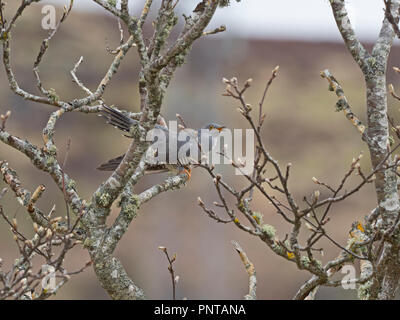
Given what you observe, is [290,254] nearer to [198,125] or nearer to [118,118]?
[118,118]

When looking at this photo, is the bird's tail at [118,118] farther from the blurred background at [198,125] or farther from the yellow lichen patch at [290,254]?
the blurred background at [198,125]

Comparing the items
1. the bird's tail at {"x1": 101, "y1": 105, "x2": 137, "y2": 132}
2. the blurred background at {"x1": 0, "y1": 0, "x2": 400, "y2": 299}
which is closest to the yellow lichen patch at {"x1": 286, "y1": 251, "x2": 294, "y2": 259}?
the bird's tail at {"x1": 101, "y1": 105, "x2": 137, "y2": 132}

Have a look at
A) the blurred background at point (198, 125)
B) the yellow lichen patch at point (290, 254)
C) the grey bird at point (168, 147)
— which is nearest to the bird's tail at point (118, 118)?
the grey bird at point (168, 147)

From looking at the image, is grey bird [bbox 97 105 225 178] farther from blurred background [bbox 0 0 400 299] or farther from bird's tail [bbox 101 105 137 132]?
blurred background [bbox 0 0 400 299]

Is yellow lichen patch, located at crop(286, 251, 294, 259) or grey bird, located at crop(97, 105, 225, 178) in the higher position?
grey bird, located at crop(97, 105, 225, 178)

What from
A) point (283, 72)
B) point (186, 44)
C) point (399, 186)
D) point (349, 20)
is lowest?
point (399, 186)

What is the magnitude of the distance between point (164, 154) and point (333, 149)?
570 inches

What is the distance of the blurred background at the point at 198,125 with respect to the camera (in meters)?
15.6

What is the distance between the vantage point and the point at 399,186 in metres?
3.66

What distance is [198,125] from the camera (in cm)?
1462

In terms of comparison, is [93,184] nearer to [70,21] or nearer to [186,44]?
[70,21]

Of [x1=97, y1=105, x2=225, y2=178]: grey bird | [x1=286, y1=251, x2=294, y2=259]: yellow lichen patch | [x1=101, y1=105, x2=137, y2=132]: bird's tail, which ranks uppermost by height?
[x1=101, y1=105, x2=137, y2=132]: bird's tail

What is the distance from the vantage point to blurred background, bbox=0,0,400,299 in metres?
15.6
